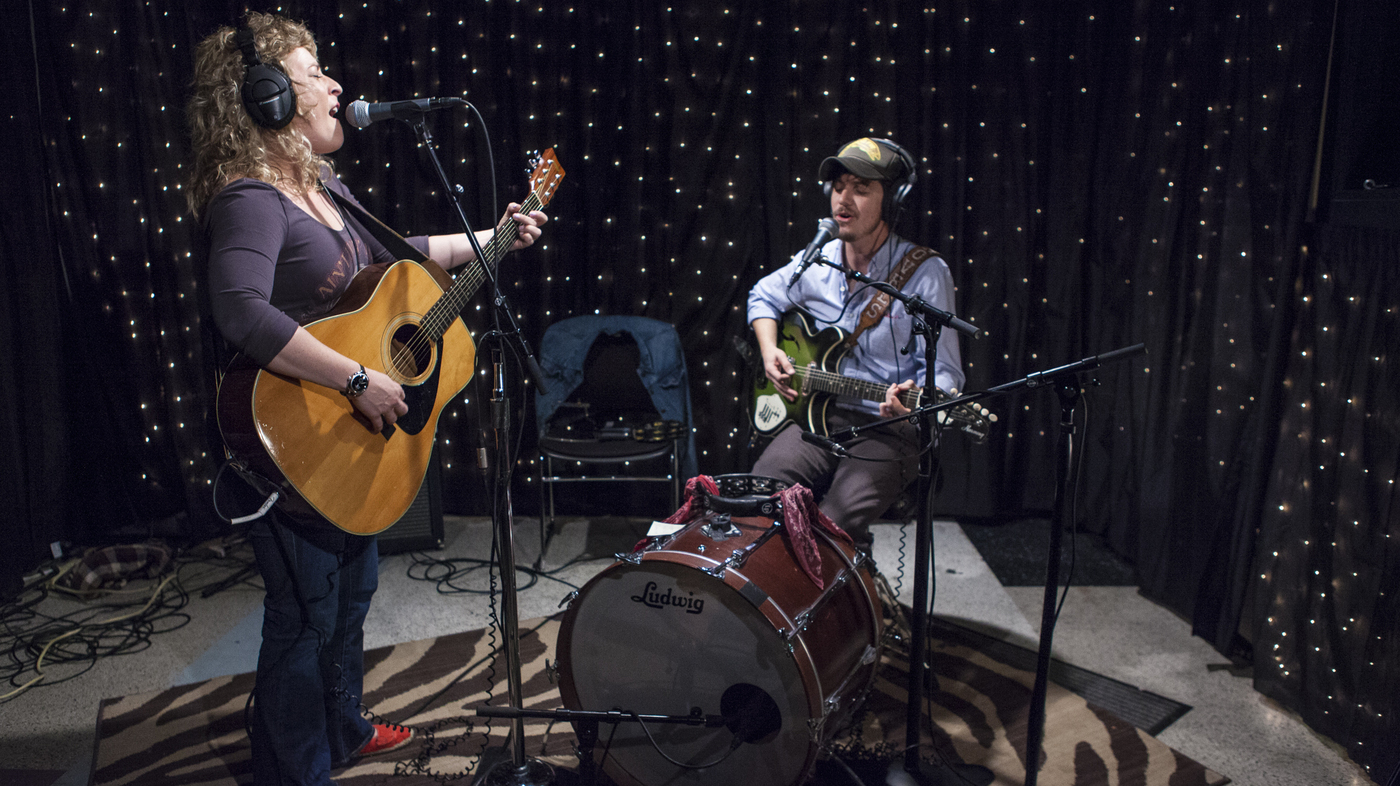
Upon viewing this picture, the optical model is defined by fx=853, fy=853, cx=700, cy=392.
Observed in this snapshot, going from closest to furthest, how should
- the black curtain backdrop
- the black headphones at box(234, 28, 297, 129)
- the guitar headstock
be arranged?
the black headphones at box(234, 28, 297, 129)
the guitar headstock
the black curtain backdrop

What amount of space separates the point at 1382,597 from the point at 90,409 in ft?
16.7

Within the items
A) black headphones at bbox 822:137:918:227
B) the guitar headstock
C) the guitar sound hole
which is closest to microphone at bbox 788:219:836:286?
black headphones at bbox 822:137:918:227

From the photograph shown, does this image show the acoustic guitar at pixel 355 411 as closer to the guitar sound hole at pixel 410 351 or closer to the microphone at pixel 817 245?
the guitar sound hole at pixel 410 351

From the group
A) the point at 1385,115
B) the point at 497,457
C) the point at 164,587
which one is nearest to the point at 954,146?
the point at 1385,115

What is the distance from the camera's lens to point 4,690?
2951 millimetres

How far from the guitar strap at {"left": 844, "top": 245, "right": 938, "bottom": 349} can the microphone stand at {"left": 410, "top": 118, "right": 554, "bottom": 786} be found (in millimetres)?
1405

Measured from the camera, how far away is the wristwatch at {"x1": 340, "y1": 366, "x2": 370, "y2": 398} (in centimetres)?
196

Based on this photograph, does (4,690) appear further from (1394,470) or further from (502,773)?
(1394,470)

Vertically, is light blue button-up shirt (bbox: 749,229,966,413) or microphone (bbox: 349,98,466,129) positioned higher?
microphone (bbox: 349,98,466,129)

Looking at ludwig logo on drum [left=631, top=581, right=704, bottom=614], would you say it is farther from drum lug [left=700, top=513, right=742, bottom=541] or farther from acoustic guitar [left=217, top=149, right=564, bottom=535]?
acoustic guitar [left=217, top=149, right=564, bottom=535]

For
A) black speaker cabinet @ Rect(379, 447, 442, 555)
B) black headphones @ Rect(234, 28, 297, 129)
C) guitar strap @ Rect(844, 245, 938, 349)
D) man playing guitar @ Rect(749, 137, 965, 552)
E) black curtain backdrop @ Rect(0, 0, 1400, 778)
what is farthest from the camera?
black speaker cabinet @ Rect(379, 447, 442, 555)

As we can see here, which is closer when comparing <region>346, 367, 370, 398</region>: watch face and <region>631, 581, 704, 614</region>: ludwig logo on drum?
<region>346, 367, 370, 398</region>: watch face

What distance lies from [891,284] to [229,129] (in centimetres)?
205

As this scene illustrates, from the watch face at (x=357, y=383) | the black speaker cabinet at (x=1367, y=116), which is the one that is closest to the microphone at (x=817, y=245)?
the watch face at (x=357, y=383)
